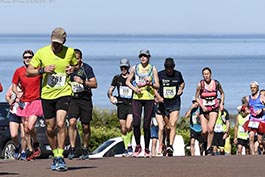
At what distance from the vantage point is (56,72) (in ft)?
51.8

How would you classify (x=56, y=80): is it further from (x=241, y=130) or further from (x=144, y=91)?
(x=241, y=130)

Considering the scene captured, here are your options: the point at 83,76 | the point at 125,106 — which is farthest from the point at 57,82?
the point at 125,106

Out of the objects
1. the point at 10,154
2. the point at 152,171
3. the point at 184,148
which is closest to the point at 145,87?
the point at 152,171

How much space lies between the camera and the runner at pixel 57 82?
15773 mm

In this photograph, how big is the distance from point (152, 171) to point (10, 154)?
9399mm

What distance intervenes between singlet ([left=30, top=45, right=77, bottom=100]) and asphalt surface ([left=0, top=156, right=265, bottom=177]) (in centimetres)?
121

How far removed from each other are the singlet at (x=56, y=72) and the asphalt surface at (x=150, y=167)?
121cm

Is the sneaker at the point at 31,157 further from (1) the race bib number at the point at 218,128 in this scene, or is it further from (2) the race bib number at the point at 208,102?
(1) the race bib number at the point at 218,128

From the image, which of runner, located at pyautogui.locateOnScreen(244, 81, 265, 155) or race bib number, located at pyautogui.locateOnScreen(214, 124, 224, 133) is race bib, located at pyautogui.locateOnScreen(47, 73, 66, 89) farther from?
race bib number, located at pyautogui.locateOnScreen(214, 124, 224, 133)

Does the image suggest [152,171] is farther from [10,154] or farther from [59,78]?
[10,154]

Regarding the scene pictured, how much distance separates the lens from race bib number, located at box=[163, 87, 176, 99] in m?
21.6

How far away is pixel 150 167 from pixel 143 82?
11.4ft

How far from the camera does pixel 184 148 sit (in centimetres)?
3086

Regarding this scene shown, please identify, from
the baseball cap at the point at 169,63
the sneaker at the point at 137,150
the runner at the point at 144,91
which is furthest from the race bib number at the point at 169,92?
the sneaker at the point at 137,150
